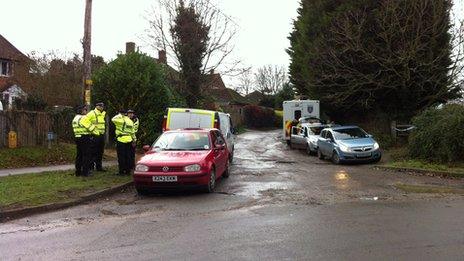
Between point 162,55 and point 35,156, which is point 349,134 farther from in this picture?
point 162,55

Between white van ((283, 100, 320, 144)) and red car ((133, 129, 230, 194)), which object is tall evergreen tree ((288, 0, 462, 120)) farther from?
red car ((133, 129, 230, 194))

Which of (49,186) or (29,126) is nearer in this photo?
(49,186)

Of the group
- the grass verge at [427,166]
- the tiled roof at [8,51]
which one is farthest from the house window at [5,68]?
the grass verge at [427,166]

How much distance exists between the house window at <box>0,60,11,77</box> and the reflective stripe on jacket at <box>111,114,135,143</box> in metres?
34.6

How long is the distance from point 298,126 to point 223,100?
122ft

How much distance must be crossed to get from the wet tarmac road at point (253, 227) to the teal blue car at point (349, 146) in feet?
22.7

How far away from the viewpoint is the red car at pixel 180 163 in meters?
11.7

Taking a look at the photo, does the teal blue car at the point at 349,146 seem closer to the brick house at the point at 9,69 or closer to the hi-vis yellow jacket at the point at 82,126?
the hi-vis yellow jacket at the point at 82,126

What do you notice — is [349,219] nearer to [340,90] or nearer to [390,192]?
[390,192]

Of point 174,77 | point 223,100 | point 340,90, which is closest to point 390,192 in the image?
point 340,90

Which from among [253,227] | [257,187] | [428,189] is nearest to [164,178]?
[257,187]

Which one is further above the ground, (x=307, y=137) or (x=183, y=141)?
(x=183, y=141)

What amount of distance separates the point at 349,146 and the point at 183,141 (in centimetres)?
848

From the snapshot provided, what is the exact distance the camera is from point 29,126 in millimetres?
19688
